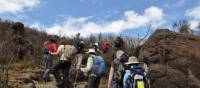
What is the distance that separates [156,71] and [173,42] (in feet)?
5.25

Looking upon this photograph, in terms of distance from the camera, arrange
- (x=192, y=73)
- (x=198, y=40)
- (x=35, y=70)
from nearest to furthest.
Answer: (x=192, y=73) < (x=198, y=40) < (x=35, y=70)

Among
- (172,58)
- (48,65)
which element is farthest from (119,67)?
(48,65)

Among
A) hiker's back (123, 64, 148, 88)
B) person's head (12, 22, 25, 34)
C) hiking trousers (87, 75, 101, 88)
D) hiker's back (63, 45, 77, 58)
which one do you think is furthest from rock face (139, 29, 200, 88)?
person's head (12, 22, 25, 34)

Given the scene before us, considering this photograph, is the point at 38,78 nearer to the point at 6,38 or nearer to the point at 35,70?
the point at 35,70

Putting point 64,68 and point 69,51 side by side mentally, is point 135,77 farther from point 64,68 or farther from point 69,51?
point 64,68

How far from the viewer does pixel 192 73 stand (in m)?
17.7

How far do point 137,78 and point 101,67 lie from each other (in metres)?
3.28

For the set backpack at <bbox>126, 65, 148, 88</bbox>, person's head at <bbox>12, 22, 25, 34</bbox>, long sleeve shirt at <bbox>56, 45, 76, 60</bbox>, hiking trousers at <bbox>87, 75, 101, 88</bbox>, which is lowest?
hiking trousers at <bbox>87, 75, 101, 88</bbox>

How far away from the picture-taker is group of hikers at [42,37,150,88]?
11.3 m

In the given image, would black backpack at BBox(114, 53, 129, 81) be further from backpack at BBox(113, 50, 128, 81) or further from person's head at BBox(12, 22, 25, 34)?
person's head at BBox(12, 22, 25, 34)

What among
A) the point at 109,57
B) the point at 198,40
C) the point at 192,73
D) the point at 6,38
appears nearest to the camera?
the point at 192,73

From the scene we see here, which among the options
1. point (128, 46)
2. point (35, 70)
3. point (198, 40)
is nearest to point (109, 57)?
point (128, 46)

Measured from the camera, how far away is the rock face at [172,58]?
17.5 meters

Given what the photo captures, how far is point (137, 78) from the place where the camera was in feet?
36.3
